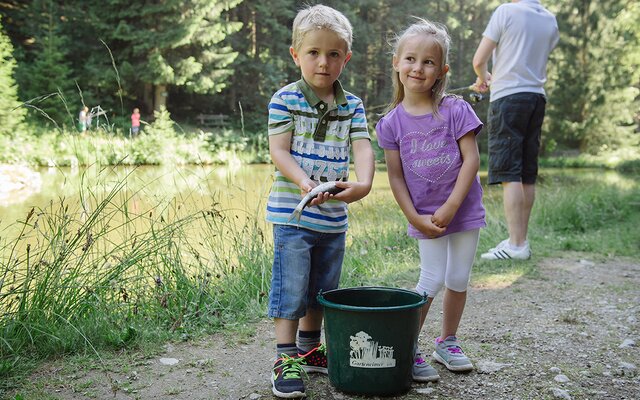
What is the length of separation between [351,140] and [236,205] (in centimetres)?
469

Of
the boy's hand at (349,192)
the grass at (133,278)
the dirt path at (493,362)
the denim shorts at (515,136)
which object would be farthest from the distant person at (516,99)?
the boy's hand at (349,192)

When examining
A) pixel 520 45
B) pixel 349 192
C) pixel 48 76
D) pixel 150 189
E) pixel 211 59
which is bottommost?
pixel 150 189

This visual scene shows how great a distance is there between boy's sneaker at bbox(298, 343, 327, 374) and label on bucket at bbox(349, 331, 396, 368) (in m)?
0.35

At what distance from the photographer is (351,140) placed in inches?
101

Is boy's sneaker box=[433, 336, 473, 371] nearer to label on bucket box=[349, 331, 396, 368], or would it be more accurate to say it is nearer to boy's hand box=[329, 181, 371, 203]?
label on bucket box=[349, 331, 396, 368]

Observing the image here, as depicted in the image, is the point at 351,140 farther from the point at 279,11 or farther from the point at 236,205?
the point at 279,11

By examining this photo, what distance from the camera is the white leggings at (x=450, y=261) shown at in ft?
8.69

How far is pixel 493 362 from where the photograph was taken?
278 cm

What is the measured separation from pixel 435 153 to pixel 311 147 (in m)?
0.54

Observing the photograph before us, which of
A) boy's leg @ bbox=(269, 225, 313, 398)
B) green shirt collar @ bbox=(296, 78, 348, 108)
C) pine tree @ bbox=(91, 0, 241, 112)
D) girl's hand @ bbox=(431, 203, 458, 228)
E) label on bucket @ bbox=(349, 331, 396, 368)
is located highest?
pine tree @ bbox=(91, 0, 241, 112)

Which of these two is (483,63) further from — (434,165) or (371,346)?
(371,346)

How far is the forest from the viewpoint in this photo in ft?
75.6

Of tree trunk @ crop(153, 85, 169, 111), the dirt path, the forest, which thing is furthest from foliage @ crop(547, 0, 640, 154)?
the dirt path

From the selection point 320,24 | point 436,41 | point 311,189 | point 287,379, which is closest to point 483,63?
point 436,41
